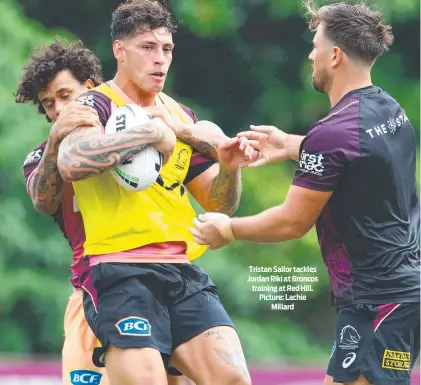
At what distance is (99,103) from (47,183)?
48 centimetres

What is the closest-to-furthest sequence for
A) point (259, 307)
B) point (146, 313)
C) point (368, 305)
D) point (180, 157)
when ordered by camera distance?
point (368, 305) < point (146, 313) < point (180, 157) < point (259, 307)

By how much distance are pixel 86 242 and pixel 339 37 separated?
1.41 meters

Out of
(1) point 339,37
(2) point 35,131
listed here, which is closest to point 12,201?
(2) point 35,131

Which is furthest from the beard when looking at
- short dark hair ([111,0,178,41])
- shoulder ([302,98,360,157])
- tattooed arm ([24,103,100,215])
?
tattooed arm ([24,103,100,215])

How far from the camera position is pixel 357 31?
4.57 m

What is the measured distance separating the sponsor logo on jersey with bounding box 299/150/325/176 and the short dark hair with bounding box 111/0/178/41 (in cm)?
110

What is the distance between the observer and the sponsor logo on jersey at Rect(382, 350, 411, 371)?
4320 mm

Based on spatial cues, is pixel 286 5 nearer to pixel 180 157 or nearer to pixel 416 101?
pixel 416 101

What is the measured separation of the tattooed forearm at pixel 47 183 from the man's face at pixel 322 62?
3.84 feet

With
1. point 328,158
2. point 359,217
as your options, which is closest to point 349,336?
point 359,217

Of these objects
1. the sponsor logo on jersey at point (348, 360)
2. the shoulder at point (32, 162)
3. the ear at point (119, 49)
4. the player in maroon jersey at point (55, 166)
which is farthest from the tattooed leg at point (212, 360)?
the ear at point (119, 49)

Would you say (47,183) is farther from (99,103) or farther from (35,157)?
(99,103)

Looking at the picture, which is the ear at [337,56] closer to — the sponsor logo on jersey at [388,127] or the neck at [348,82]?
the neck at [348,82]

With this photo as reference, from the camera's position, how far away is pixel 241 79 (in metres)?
9.08
